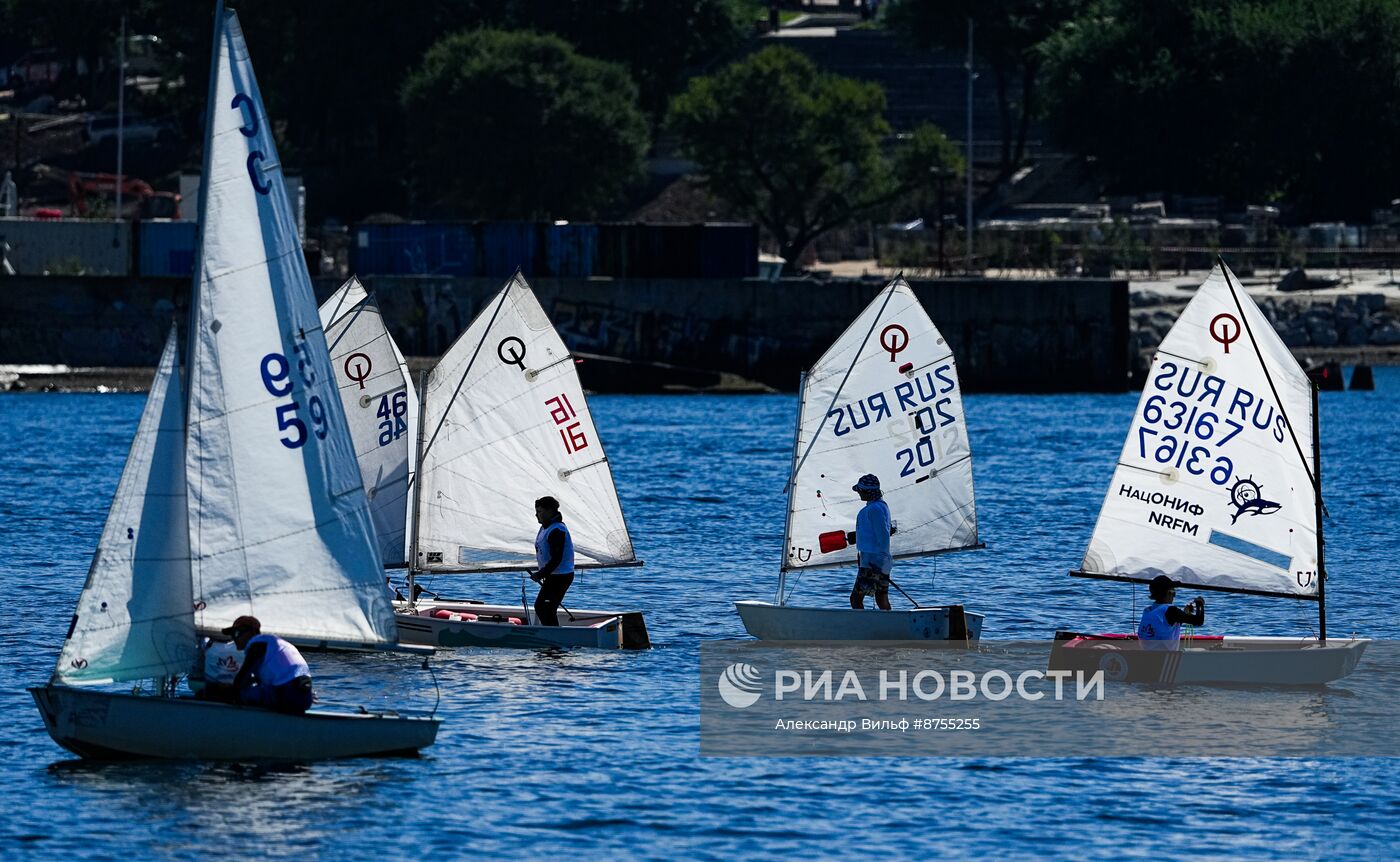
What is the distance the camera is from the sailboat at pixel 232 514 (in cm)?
2808

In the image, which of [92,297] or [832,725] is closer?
[832,725]

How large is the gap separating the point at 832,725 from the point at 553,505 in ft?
19.6

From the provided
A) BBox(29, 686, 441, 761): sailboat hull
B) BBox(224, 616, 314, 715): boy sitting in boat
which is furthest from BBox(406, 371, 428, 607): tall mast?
BBox(224, 616, 314, 715): boy sitting in boat

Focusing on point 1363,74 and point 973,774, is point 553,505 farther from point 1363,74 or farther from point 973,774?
point 1363,74

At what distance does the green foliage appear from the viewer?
13662cm

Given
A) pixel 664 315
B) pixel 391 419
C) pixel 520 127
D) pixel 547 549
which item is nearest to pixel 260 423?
pixel 547 549

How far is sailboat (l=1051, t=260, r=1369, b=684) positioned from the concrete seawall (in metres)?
63.8

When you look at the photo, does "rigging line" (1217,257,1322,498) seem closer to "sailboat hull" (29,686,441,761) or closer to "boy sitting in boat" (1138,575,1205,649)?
"boy sitting in boat" (1138,575,1205,649)

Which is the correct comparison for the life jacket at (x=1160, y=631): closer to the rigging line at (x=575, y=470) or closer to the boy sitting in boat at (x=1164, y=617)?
the boy sitting in boat at (x=1164, y=617)

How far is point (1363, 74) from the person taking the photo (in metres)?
137

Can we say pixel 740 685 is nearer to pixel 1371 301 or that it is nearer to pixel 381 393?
pixel 381 393

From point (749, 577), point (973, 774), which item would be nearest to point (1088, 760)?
point (973, 774)

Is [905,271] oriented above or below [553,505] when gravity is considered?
above

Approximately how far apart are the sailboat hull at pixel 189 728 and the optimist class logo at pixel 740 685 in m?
7.01
